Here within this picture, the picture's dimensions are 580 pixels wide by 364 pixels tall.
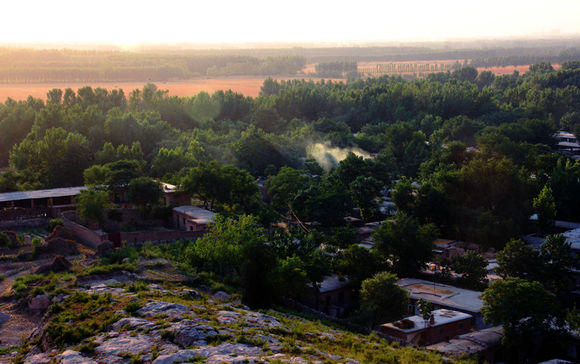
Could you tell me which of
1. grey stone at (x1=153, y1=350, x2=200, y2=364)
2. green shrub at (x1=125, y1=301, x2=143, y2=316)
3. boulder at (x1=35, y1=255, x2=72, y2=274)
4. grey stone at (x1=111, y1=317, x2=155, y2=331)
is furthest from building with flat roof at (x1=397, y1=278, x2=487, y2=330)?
boulder at (x1=35, y1=255, x2=72, y2=274)

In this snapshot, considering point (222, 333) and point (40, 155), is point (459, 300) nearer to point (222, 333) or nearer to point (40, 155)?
point (222, 333)

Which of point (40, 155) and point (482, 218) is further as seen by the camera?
point (40, 155)

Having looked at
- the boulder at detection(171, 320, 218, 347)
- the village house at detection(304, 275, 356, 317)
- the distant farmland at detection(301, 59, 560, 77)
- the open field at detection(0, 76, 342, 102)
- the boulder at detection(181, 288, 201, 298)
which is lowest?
the village house at detection(304, 275, 356, 317)

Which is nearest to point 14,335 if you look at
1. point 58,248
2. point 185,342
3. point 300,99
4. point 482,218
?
point 185,342

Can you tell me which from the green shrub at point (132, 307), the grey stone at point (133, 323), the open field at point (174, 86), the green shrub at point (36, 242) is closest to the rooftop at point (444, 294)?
the green shrub at point (132, 307)

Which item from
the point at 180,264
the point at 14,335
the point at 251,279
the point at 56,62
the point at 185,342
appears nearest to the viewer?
the point at 185,342

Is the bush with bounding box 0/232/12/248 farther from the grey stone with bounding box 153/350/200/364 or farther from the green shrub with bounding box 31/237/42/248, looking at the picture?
the grey stone with bounding box 153/350/200/364

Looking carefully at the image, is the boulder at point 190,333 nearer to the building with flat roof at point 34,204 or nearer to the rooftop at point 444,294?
the rooftop at point 444,294

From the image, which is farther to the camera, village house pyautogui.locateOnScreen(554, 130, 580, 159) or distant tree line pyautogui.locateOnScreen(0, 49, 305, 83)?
distant tree line pyautogui.locateOnScreen(0, 49, 305, 83)
